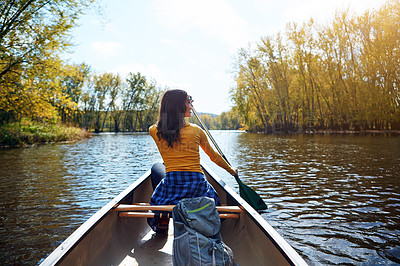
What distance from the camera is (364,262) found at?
107 inches

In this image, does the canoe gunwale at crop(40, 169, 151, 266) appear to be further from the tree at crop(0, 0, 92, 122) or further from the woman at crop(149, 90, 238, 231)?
the tree at crop(0, 0, 92, 122)

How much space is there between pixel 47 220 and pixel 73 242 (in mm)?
2685

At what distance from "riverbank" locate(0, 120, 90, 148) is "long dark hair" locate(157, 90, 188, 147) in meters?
16.0

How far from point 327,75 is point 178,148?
98.6 feet

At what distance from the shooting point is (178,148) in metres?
2.42

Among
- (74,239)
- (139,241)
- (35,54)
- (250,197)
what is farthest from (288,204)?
(35,54)

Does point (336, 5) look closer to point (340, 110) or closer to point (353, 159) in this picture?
point (340, 110)

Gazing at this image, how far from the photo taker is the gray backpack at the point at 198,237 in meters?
1.74

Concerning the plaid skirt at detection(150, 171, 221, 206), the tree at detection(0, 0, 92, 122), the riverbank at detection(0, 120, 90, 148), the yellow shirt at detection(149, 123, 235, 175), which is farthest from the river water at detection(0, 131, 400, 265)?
the riverbank at detection(0, 120, 90, 148)

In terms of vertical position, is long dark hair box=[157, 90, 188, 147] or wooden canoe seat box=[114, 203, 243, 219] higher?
long dark hair box=[157, 90, 188, 147]

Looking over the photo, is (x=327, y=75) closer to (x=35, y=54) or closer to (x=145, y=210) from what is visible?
(x=35, y=54)

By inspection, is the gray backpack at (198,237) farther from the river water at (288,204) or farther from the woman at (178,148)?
the river water at (288,204)

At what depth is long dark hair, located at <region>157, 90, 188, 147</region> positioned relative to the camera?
2.34 m

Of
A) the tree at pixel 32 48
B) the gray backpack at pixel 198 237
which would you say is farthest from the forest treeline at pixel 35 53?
the gray backpack at pixel 198 237
